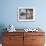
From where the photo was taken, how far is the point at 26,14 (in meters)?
3.97

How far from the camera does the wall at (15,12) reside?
394 centimetres

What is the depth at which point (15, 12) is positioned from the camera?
395 cm

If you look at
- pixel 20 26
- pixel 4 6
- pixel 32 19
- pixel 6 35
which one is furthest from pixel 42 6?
pixel 6 35

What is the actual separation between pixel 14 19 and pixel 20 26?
11.1 inches

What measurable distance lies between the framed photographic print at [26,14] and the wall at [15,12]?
0.11 metres

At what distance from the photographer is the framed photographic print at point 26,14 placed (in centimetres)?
394

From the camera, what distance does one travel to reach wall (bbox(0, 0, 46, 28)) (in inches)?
155

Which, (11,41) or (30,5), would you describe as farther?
(30,5)

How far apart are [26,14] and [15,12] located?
0.34 m

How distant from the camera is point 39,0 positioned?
13.0 ft

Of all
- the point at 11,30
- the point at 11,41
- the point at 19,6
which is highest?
the point at 19,6

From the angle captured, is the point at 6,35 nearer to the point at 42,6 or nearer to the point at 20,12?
the point at 20,12

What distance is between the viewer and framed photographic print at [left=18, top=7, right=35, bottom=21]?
3.94m

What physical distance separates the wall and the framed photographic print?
11cm
